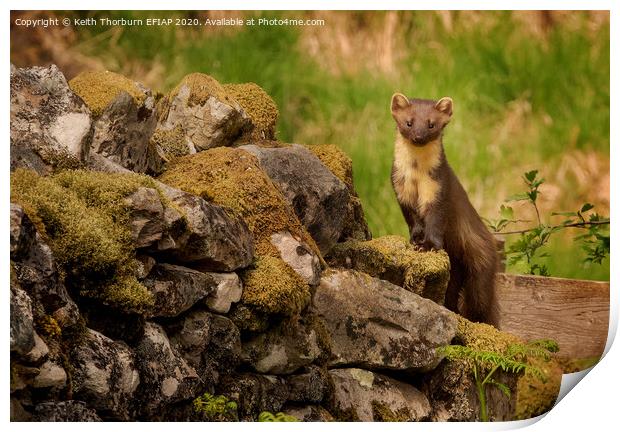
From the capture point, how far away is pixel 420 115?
14.8 feet

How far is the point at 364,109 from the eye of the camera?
173 inches

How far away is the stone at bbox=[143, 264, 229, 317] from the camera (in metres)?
3.28

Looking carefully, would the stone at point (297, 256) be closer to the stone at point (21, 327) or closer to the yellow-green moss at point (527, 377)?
the yellow-green moss at point (527, 377)

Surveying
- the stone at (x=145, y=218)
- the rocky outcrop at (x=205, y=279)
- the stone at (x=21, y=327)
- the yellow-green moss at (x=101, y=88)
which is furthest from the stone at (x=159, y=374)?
the yellow-green moss at (x=101, y=88)

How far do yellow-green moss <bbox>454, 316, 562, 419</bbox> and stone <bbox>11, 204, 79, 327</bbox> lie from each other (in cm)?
171

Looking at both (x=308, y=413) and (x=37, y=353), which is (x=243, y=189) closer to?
(x=308, y=413)

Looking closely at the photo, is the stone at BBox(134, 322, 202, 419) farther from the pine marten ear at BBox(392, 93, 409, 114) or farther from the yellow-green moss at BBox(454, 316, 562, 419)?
the pine marten ear at BBox(392, 93, 409, 114)

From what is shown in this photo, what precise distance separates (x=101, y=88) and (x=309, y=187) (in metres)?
0.90

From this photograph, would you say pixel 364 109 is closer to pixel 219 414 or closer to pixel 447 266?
pixel 447 266

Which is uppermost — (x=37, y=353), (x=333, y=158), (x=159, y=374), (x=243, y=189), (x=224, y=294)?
(x=333, y=158)

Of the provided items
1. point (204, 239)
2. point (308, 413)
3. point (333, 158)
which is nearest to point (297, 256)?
point (204, 239)

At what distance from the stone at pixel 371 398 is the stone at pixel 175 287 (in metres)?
0.67

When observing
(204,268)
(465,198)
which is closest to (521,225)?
(465,198)

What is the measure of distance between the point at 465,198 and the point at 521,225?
31 centimetres
